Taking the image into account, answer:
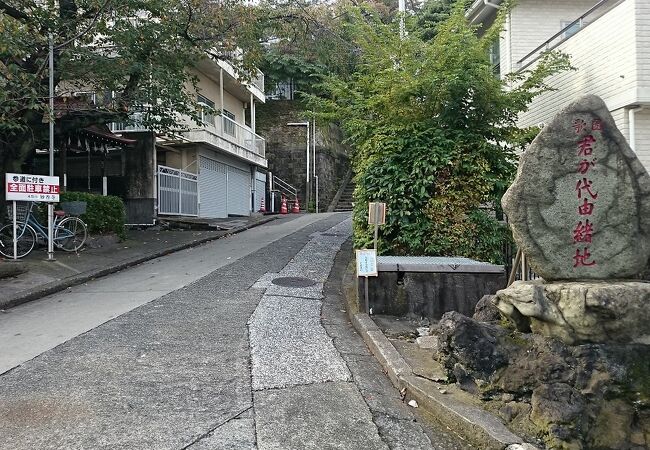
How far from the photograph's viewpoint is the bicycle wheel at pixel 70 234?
38.8 feet

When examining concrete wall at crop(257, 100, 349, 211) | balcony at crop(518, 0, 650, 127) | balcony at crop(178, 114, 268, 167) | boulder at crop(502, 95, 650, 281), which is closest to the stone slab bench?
boulder at crop(502, 95, 650, 281)

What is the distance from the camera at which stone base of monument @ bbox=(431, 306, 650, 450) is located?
3688 millimetres

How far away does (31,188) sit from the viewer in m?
10.4

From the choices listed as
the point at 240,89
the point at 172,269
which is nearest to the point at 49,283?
the point at 172,269

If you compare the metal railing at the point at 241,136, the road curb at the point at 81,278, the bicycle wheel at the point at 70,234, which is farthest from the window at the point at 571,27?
the metal railing at the point at 241,136

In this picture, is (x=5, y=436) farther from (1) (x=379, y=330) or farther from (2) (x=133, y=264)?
(2) (x=133, y=264)

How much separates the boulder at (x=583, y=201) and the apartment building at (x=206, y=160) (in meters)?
11.5

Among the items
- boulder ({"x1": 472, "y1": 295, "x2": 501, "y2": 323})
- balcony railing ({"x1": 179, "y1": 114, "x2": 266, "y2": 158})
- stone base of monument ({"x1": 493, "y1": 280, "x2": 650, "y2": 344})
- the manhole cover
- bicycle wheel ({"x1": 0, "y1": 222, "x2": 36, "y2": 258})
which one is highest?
balcony railing ({"x1": 179, "y1": 114, "x2": 266, "y2": 158})

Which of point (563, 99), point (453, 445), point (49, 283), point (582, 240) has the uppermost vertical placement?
point (563, 99)

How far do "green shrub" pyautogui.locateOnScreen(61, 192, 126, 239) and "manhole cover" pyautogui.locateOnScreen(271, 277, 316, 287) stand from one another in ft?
20.2

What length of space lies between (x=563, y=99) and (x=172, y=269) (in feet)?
29.4

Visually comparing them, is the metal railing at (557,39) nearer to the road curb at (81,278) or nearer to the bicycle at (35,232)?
the road curb at (81,278)

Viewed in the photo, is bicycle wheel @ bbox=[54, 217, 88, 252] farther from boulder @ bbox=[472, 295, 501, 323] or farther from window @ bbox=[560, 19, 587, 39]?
window @ bbox=[560, 19, 587, 39]

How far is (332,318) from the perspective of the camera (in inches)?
292
